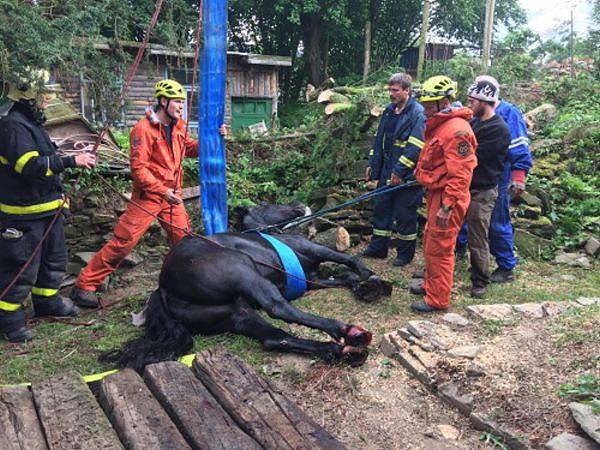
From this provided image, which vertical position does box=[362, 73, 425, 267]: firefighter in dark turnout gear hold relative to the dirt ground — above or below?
above

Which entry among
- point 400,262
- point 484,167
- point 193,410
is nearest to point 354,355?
point 193,410

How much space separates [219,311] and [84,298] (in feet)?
5.65

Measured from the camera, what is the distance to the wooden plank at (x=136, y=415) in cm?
247

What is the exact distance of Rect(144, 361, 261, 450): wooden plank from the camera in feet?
8.16

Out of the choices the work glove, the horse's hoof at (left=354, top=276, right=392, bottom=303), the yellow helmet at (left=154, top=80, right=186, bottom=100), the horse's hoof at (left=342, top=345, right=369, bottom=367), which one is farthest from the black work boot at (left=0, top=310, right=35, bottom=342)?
the work glove

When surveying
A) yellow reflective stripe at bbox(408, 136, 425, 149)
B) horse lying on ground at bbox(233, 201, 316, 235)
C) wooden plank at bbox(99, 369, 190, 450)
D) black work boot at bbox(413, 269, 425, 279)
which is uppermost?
yellow reflective stripe at bbox(408, 136, 425, 149)

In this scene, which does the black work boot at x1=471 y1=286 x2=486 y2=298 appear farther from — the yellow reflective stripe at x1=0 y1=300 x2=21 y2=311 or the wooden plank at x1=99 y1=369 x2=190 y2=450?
the yellow reflective stripe at x1=0 y1=300 x2=21 y2=311

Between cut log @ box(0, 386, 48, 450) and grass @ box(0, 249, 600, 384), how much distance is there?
3.57 ft

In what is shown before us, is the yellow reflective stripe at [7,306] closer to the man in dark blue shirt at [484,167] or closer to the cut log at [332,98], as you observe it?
the man in dark blue shirt at [484,167]

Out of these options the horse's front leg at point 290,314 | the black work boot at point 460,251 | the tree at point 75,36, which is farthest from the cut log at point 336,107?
the horse's front leg at point 290,314

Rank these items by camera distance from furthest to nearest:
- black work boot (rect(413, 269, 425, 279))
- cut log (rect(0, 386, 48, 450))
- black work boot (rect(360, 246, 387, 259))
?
1. black work boot (rect(360, 246, 387, 259))
2. black work boot (rect(413, 269, 425, 279))
3. cut log (rect(0, 386, 48, 450))

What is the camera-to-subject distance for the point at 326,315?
4758mm

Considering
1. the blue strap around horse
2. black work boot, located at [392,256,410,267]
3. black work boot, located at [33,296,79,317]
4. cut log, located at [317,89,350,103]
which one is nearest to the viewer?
the blue strap around horse

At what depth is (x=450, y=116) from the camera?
14.9ft
